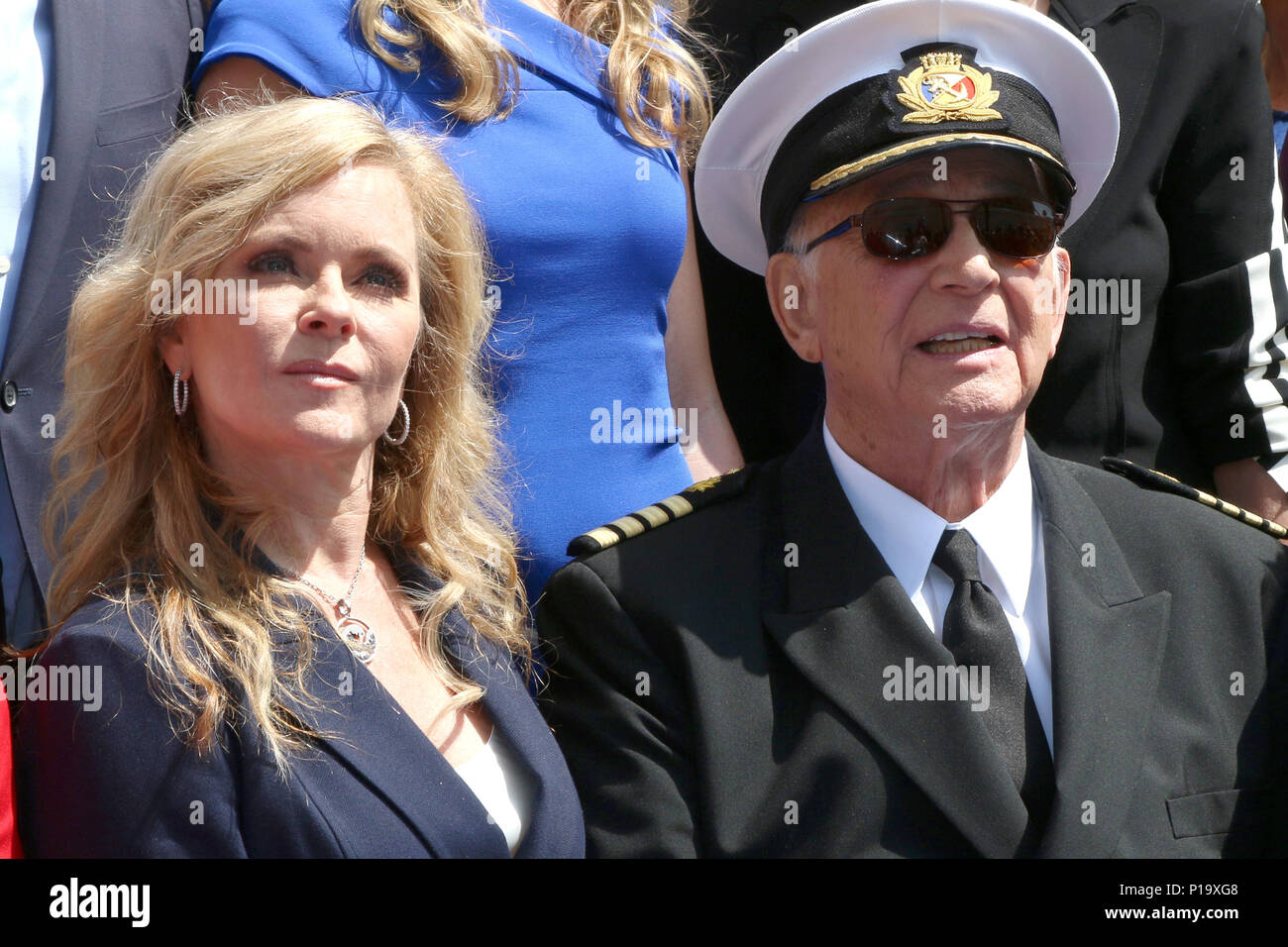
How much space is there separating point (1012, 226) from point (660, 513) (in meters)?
0.80

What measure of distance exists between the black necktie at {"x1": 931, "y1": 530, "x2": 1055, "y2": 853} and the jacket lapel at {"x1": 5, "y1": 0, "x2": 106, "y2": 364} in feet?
5.67

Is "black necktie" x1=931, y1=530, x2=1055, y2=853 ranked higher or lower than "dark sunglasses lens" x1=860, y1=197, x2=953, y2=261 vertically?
lower

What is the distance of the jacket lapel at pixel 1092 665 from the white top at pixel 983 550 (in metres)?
0.04

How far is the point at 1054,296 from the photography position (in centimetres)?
292

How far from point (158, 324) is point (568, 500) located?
34.5 inches

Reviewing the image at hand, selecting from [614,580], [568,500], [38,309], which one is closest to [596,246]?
[568,500]

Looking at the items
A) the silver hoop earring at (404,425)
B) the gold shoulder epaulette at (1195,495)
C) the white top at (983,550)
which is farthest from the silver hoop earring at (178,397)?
the gold shoulder epaulette at (1195,495)

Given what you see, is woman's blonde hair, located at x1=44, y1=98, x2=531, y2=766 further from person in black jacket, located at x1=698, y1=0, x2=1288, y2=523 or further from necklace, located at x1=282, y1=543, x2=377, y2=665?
person in black jacket, located at x1=698, y1=0, x2=1288, y2=523

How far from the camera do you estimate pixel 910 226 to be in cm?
277

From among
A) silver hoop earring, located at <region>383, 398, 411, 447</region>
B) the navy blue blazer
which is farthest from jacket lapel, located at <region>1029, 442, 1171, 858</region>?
silver hoop earring, located at <region>383, 398, 411, 447</region>

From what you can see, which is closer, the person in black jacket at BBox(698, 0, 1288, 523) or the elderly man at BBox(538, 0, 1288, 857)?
the elderly man at BBox(538, 0, 1288, 857)

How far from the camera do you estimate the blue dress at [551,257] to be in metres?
3.03

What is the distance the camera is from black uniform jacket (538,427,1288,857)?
259 cm

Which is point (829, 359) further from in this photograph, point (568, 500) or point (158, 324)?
point (158, 324)
